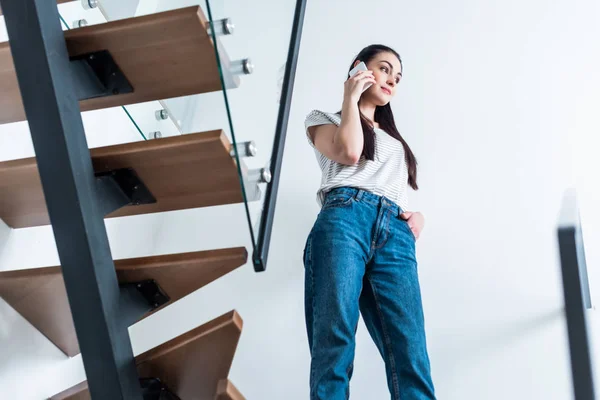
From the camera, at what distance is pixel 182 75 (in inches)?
59.6

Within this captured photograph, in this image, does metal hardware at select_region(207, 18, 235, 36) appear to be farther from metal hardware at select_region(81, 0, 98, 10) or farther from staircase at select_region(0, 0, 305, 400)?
metal hardware at select_region(81, 0, 98, 10)

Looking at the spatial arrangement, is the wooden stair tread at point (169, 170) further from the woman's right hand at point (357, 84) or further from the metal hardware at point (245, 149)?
the woman's right hand at point (357, 84)

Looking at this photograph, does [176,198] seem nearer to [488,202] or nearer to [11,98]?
[11,98]

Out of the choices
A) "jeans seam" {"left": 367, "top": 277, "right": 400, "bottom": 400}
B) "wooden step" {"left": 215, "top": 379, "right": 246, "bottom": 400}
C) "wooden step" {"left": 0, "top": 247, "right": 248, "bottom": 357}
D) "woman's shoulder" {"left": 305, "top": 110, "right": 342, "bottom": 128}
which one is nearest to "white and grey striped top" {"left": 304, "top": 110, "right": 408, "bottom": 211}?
"woman's shoulder" {"left": 305, "top": 110, "right": 342, "bottom": 128}

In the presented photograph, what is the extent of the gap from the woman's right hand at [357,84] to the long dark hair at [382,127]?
0.41 ft

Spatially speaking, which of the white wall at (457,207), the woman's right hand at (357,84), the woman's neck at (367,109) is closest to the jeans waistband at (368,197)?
the woman's right hand at (357,84)

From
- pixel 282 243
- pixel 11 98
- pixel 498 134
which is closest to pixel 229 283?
pixel 282 243

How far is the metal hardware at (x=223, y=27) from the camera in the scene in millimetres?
1374

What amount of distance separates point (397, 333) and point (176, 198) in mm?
635

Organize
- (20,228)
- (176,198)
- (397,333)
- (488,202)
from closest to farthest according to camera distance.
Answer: (176,198)
(397,333)
(20,228)
(488,202)

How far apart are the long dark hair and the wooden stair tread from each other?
531 mm

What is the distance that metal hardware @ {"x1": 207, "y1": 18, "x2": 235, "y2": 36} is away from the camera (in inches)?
54.1

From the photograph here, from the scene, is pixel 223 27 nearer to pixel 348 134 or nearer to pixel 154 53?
pixel 154 53

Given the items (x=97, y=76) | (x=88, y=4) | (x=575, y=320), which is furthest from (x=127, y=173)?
(x=575, y=320)
